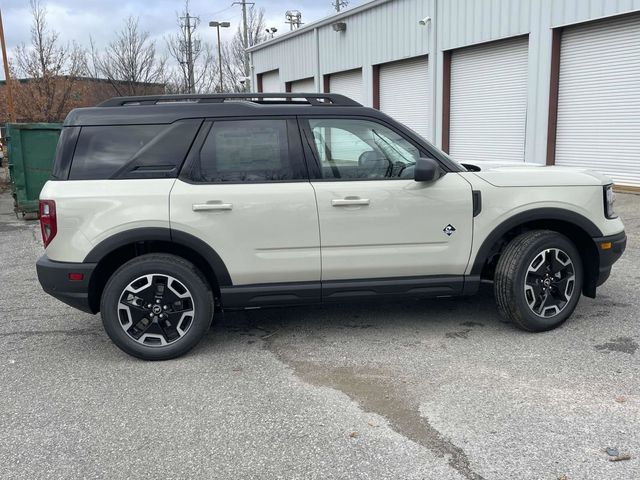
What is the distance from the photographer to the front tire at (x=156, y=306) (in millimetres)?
4195

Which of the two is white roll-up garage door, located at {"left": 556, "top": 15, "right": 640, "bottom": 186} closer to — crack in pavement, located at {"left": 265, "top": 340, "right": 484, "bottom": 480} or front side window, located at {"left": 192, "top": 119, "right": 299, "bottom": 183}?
front side window, located at {"left": 192, "top": 119, "right": 299, "bottom": 183}

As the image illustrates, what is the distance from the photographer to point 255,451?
309cm

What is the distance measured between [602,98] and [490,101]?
3148 mm

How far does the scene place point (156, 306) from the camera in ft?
14.0

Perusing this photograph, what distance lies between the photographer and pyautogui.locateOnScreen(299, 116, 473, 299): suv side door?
436cm

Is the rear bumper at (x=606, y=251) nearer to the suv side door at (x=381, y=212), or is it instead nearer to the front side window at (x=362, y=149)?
the suv side door at (x=381, y=212)

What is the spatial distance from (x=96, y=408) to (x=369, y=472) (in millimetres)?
1781

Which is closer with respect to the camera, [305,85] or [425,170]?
[425,170]

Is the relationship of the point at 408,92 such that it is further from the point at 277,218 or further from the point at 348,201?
the point at 277,218

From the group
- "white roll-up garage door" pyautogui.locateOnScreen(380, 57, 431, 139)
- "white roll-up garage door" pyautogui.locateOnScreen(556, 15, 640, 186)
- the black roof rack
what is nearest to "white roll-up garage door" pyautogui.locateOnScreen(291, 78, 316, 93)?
"white roll-up garage door" pyautogui.locateOnScreen(380, 57, 431, 139)

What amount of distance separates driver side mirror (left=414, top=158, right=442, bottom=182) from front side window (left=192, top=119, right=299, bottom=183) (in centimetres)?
89

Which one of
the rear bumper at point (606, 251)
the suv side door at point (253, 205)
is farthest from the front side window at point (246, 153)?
the rear bumper at point (606, 251)

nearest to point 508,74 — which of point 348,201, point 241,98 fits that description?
point 241,98

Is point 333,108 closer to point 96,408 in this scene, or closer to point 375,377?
point 375,377
